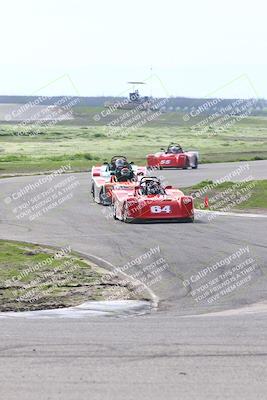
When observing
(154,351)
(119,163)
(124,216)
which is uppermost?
(119,163)

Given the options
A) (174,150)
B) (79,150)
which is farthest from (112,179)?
(79,150)

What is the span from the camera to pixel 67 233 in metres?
25.8

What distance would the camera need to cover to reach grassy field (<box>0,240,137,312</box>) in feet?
50.8

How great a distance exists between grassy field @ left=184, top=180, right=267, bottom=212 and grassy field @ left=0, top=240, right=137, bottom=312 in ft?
41.1

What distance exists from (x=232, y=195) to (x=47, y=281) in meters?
19.0

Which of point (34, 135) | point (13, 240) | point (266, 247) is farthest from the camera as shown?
point (34, 135)

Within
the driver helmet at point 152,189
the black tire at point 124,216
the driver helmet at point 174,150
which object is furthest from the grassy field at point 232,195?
the driver helmet at point 174,150

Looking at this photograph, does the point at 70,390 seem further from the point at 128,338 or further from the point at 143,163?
the point at 143,163

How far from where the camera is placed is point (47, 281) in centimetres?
1742

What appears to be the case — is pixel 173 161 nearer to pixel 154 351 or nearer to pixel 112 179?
pixel 112 179

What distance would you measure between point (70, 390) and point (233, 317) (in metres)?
4.68

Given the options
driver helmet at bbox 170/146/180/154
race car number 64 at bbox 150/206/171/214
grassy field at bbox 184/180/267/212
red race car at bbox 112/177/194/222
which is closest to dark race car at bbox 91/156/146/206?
grassy field at bbox 184/180/267/212

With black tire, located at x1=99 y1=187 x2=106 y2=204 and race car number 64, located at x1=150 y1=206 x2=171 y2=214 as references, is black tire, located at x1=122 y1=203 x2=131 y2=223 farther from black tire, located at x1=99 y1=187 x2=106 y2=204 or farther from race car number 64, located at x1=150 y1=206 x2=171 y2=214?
black tire, located at x1=99 y1=187 x2=106 y2=204

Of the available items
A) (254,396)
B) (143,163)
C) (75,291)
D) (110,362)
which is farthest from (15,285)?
(143,163)
